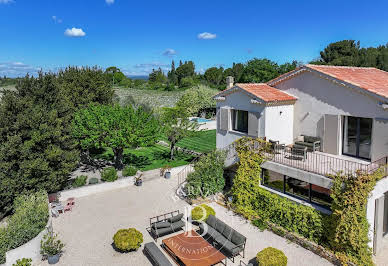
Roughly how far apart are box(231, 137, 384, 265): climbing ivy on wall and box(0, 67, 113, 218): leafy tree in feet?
39.5

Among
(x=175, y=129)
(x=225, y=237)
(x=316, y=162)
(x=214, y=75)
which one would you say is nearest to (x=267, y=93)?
(x=316, y=162)

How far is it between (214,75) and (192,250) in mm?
101057

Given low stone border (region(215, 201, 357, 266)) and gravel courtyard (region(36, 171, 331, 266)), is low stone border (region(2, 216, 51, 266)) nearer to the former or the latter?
gravel courtyard (region(36, 171, 331, 266))

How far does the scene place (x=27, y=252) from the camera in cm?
1297

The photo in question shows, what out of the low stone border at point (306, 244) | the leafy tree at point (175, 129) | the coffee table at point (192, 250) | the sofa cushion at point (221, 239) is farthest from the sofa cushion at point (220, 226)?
the leafy tree at point (175, 129)

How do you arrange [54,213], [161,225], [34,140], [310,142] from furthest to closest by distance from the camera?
1. [34,140]
2. [54,213]
3. [310,142]
4. [161,225]

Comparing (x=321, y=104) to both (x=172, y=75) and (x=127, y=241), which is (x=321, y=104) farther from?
(x=172, y=75)

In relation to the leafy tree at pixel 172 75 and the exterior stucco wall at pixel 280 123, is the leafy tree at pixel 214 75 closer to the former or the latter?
the leafy tree at pixel 172 75

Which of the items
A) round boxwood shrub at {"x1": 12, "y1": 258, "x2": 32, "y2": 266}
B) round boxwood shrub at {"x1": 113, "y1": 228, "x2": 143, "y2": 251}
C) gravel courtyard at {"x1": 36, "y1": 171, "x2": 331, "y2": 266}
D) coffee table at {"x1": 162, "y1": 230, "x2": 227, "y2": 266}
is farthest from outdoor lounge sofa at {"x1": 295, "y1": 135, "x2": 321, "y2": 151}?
round boxwood shrub at {"x1": 12, "y1": 258, "x2": 32, "y2": 266}

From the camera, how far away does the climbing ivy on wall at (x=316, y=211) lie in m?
11.4

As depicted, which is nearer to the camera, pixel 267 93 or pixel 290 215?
pixel 290 215

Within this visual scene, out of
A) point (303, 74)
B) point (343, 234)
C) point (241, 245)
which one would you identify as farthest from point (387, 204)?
point (303, 74)

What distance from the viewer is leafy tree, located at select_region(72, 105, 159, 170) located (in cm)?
2142

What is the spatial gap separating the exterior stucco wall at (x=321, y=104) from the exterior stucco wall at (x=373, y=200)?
79.8 inches
